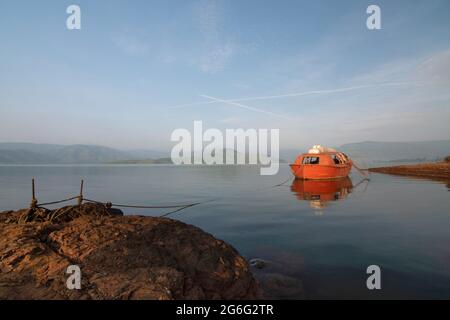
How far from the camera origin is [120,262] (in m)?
5.40

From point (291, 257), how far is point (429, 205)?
16.1 meters

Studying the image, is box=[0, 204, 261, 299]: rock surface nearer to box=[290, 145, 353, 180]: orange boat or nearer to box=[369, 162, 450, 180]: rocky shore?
box=[290, 145, 353, 180]: orange boat

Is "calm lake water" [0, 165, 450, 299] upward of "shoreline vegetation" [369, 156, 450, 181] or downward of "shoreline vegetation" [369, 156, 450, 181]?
downward

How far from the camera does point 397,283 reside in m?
7.32

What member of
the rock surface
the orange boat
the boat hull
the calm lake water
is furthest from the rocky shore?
the rock surface

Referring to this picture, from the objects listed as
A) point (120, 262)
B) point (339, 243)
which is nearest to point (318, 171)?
point (339, 243)

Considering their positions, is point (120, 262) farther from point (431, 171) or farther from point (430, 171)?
point (430, 171)

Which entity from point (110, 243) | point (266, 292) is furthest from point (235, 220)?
point (110, 243)

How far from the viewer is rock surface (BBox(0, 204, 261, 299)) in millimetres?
4734

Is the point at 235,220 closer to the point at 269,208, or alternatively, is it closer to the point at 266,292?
the point at 269,208

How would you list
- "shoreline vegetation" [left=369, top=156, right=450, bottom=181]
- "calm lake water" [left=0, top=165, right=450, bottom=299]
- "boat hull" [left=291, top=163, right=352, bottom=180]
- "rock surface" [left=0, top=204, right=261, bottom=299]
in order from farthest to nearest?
"shoreline vegetation" [left=369, top=156, right=450, bottom=181] → "boat hull" [left=291, top=163, right=352, bottom=180] → "calm lake water" [left=0, top=165, right=450, bottom=299] → "rock surface" [left=0, top=204, right=261, bottom=299]

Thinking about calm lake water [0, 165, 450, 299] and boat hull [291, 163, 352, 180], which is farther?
boat hull [291, 163, 352, 180]
